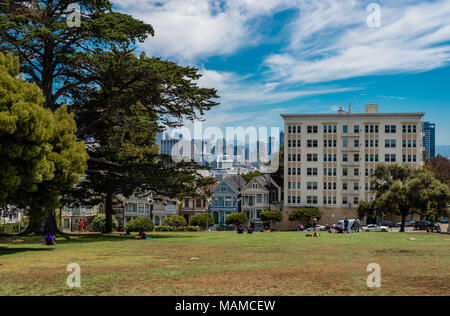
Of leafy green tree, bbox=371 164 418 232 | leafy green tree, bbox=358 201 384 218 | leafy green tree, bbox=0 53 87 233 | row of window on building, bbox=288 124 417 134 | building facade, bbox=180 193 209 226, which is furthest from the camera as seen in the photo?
building facade, bbox=180 193 209 226

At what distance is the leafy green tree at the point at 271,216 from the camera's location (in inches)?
3688

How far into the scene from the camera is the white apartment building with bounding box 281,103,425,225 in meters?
97.1

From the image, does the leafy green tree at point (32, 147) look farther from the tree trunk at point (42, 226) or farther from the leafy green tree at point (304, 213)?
the leafy green tree at point (304, 213)

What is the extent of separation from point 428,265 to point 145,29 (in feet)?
82.2

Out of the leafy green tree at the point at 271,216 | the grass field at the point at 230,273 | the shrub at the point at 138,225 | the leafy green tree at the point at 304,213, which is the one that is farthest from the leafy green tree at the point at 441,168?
the grass field at the point at 230,273

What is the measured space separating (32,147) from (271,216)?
2968 inches

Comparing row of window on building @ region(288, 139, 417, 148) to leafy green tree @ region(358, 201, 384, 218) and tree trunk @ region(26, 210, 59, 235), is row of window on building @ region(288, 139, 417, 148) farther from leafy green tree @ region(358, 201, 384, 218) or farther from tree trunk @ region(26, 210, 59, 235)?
tree trunk @ region(26, 210, 59, 235)

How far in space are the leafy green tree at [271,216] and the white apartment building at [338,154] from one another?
5517 mm

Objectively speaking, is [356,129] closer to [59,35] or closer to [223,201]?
[223,201]

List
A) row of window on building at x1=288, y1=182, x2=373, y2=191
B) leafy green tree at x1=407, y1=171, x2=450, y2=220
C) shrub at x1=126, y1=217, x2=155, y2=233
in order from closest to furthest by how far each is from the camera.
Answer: leafy green tree at x1=407, y1=171, x2=450, y2=220 → shrub at x1=126, y1=217, x2=155, y2=233 → row of window on building at x1=288, y1=182, x2=373, y2=191

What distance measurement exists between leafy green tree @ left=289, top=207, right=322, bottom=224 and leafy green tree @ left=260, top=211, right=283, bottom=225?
7.38 ft

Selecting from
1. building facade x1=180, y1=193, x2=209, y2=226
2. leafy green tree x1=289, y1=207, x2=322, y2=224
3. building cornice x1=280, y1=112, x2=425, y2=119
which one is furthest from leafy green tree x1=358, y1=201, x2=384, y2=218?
building facade x1=180, y1=193, x2=209, y2=226
